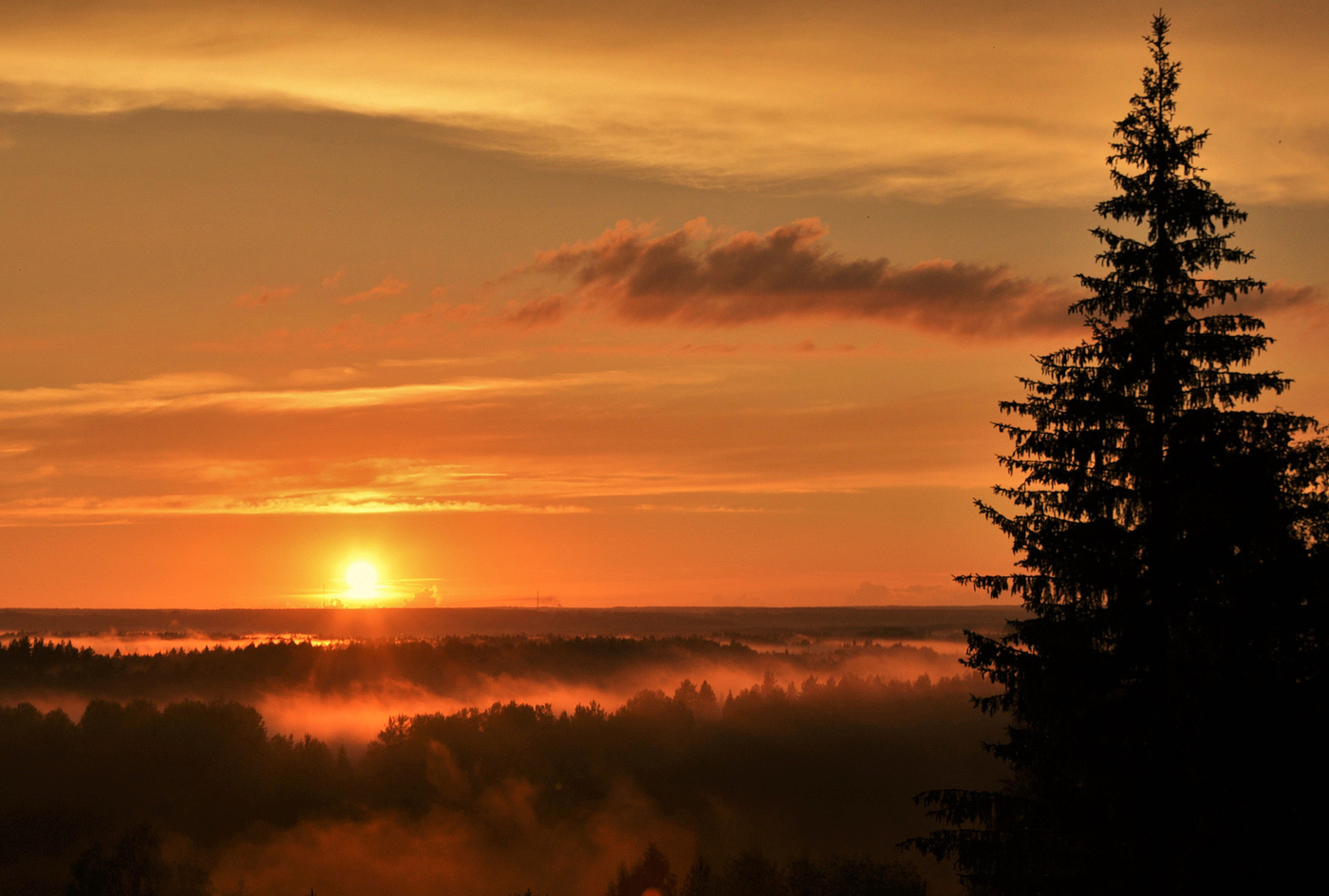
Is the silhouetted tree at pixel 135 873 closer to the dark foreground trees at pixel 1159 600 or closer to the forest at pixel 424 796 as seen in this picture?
the forest at pixel 424 796

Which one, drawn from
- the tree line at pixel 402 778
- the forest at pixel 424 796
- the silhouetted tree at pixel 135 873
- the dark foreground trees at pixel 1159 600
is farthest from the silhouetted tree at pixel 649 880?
the dark foreground trees at pixel 1159 600

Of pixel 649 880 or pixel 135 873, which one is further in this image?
pixel 649 880

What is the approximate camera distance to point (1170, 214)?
82.7ft

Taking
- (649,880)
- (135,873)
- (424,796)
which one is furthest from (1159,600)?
(424,796)

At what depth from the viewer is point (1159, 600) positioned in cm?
2436

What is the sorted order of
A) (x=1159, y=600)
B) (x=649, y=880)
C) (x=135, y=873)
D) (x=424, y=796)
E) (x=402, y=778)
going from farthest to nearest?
(x=402, y=778) → (x=424, y=796) → (x=649, y=880) → (x=135, y=873) → (x=1159, y=600)

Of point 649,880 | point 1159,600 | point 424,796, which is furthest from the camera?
point 424,796

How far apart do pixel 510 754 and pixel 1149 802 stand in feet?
508

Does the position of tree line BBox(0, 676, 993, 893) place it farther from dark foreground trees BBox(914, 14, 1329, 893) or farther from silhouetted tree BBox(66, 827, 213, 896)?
dark foreground trees BBox(914, 14, 1329, 893)

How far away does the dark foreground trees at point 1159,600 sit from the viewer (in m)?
23.0

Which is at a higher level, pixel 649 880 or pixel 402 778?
pixel 402 778

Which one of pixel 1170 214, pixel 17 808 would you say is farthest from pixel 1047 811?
pixel 17 808

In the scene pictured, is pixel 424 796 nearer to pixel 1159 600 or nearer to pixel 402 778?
pixel 402 778

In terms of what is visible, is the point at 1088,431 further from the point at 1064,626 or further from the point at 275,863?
the point at 275,863
